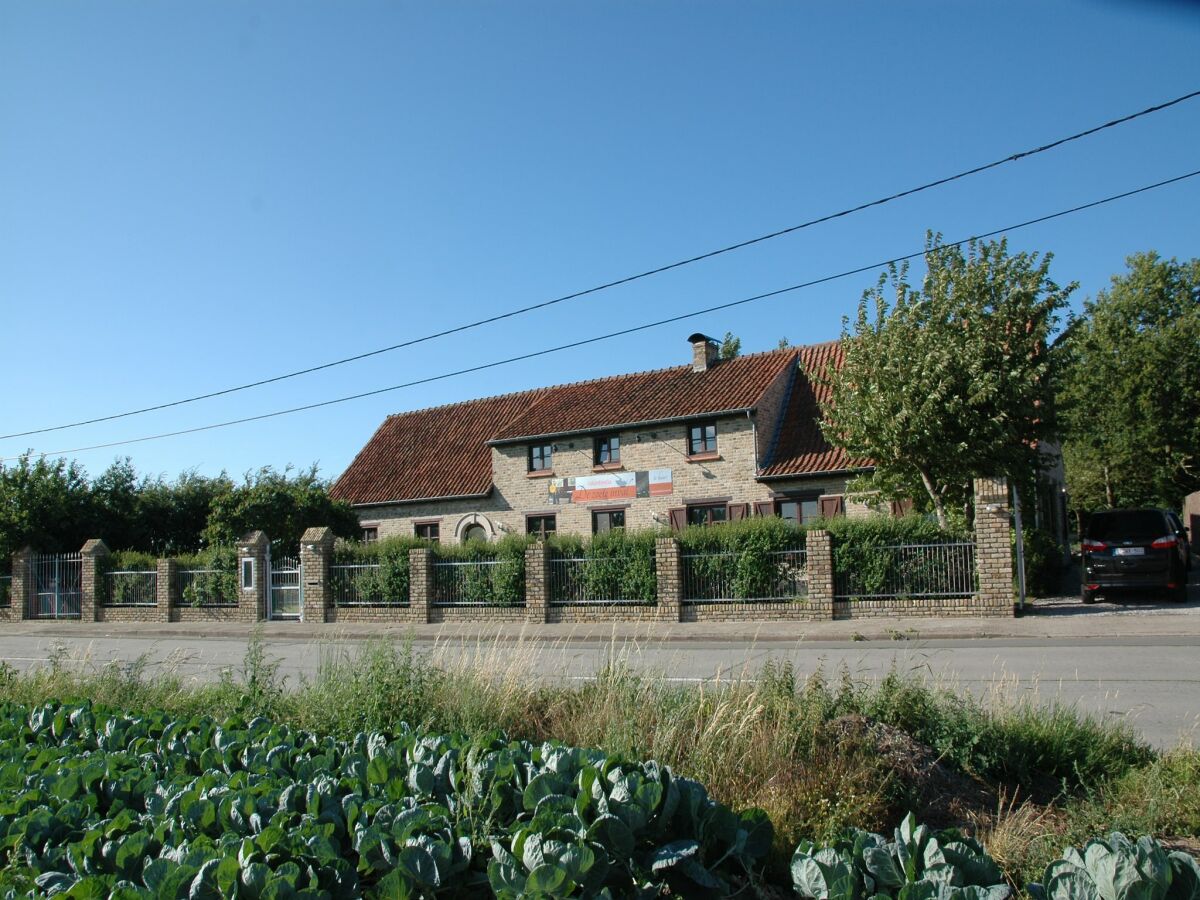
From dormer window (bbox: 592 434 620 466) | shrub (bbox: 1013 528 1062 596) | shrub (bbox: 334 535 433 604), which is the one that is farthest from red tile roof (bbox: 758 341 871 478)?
shrub (bbox: 334 535 433 604)

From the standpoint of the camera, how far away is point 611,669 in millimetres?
6465

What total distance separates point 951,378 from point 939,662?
8.08 m

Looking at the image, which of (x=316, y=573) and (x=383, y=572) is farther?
(x=316, y=573)

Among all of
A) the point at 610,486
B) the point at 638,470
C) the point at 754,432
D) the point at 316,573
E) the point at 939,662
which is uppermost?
the point at 754,432

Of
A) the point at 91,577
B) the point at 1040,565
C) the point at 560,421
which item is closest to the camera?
the point at 1040,565

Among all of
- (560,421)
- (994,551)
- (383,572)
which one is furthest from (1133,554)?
(560,421)

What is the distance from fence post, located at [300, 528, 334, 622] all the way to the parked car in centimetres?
1764

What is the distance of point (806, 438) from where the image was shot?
28.7 m

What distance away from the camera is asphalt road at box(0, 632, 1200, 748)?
745 centimetres

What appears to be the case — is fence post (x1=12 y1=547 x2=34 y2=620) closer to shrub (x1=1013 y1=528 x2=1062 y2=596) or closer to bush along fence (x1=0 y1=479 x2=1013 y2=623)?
bush along fence (x1=0 y1=479 x2=1013 y2=623)

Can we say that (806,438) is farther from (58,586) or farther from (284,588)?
(58,586)

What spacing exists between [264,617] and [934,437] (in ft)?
57.9

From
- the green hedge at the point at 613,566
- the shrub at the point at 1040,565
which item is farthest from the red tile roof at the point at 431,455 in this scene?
the shrub at the point at 1040,565

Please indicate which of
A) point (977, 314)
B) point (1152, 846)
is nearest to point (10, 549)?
point (977, 314)
